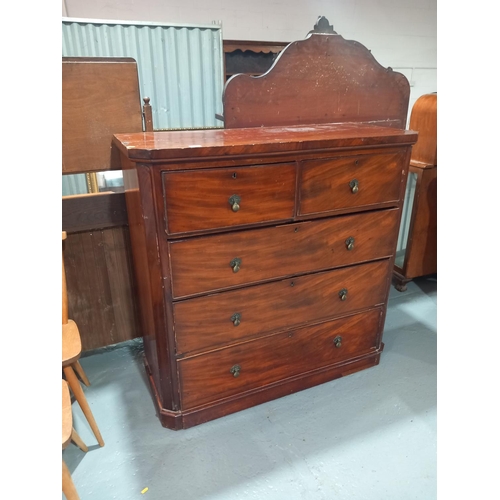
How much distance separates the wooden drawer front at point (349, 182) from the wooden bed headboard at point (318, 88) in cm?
50

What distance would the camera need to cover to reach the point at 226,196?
4.48ft

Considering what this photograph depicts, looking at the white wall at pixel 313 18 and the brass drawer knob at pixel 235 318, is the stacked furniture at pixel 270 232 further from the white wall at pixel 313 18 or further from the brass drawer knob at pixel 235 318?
the white wall at pixel 313 18

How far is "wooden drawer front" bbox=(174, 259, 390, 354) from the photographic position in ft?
4.92

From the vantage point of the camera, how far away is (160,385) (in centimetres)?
160

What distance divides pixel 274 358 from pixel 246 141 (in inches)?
36.5

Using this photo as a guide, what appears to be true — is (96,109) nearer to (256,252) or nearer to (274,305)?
(256,252)

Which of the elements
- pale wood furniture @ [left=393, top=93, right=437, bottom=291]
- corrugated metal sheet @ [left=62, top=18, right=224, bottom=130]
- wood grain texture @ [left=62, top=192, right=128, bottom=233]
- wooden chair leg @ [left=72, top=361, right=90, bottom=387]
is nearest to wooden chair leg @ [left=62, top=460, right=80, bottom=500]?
wooden chair leg @ [left=72, top=361, right=90, bottom=387]

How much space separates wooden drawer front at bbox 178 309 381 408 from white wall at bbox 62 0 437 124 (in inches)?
93.9

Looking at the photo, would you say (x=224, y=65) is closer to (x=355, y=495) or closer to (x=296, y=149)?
(x=296, y=149)

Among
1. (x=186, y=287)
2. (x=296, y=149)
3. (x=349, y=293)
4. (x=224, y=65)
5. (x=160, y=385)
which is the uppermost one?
(x=224, y=65)

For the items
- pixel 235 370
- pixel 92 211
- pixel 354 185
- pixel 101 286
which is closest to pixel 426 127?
pixel 354 185
